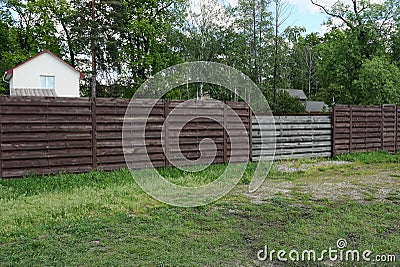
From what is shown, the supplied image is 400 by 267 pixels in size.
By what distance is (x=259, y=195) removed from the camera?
6148mm

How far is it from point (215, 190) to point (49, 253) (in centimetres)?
338

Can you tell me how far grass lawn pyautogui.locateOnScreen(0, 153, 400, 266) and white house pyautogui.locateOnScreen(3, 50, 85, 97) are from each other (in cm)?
1777

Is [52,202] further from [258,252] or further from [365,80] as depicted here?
[365,80]

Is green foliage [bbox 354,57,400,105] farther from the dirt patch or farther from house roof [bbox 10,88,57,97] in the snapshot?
house roof [bbox 10,88,57,97]

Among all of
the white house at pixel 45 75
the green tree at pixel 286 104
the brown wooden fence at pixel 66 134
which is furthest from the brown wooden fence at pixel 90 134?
the white house at pixel 45 75

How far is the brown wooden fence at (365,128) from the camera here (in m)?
11.3

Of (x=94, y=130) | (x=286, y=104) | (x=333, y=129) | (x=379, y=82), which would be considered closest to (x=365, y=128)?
(x=333, y=129)

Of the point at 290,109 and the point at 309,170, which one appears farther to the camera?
the point at 290,109

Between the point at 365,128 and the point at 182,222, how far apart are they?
8.95 metres

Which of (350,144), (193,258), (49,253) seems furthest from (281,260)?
(350,144)

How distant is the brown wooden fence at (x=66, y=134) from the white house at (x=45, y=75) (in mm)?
16330

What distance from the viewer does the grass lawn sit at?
3.40 m

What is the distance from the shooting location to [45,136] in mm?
7129

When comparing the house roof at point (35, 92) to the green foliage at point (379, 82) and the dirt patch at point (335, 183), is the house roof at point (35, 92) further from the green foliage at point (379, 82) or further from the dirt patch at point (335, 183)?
the green foliage at point (379, 82)
